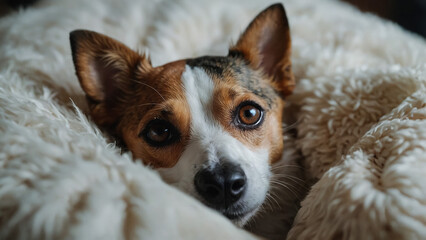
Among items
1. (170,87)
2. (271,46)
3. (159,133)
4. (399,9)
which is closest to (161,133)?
(159,133)

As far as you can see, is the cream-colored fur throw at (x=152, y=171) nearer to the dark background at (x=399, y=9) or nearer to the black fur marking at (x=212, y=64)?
the black fur marking at (x=212, y=64)

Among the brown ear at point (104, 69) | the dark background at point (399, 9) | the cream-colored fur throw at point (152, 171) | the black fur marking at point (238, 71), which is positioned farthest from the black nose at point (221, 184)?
the dark background at point (399, 9)

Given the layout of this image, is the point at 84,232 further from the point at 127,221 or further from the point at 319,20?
the point at 319,20

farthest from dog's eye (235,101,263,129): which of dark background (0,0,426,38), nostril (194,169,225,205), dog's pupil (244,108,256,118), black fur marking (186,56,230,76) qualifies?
dark background (0,0,426,38)

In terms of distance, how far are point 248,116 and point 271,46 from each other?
35 centimetres

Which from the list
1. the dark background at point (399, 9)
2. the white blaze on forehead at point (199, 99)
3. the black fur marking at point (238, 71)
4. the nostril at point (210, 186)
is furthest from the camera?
the dark background at point (399, 9)

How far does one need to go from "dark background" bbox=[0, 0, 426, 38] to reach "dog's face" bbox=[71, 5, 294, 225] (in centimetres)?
97

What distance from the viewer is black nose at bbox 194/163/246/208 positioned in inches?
34.9

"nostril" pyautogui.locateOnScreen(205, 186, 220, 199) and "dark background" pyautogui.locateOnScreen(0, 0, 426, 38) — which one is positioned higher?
"dark background" pyautogui.locateOnScreen(0, 0, 426, 38)

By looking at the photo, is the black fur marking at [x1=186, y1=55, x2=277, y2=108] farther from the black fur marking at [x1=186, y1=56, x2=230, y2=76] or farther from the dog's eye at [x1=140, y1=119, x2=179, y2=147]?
the dog's eye at [x1=140, y1=119, x2=179, y2=147]

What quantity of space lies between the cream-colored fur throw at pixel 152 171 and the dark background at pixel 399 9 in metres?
0.44

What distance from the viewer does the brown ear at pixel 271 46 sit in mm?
1256

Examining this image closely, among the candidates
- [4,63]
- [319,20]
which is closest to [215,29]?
[319,20]

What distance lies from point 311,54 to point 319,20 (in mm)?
359
